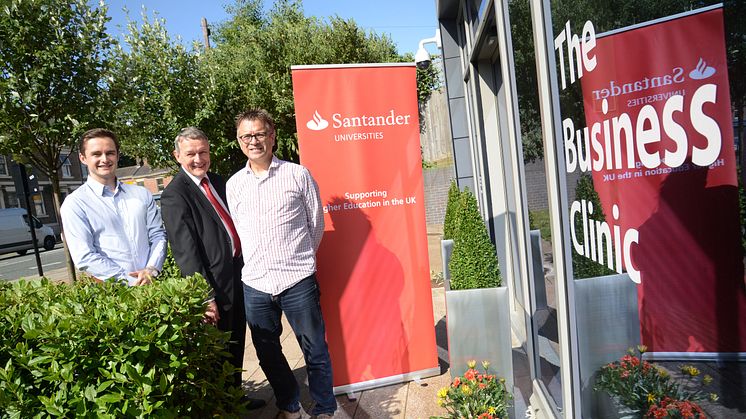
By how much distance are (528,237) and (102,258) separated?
2430 mm

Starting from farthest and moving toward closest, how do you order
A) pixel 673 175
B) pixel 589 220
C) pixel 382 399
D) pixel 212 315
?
pixel 382 399 → pixel 212 315 → pixel 589 220 → pixel 673 175

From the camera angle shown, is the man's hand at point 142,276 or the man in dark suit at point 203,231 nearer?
the man's hand at point 142,276

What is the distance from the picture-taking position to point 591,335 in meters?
1.67

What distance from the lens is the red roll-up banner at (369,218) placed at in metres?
3.17

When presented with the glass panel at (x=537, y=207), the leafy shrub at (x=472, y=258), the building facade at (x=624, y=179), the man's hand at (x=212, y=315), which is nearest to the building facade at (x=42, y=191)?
the man's hand at (x=212, y=315)

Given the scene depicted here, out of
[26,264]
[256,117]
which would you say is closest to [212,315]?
[256,117]

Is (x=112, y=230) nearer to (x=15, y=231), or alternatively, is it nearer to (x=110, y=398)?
(x=110, y=398)

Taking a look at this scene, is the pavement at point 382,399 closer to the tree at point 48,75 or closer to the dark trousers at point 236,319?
the dark trousers at point 236,319

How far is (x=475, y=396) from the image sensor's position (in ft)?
8.19

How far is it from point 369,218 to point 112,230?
1644 mm

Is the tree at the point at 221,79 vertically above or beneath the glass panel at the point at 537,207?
above

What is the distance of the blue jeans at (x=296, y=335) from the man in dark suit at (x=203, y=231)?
15 centimetres

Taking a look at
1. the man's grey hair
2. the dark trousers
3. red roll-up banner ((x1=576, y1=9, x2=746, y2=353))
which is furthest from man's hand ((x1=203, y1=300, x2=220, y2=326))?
red roll-up banner ((x1=576, y1=9, x2=746, y2=353))

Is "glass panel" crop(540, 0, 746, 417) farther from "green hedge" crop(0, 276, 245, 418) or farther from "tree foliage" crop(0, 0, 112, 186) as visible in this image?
"tree foliage" crop(0, 0, 112, 186)
